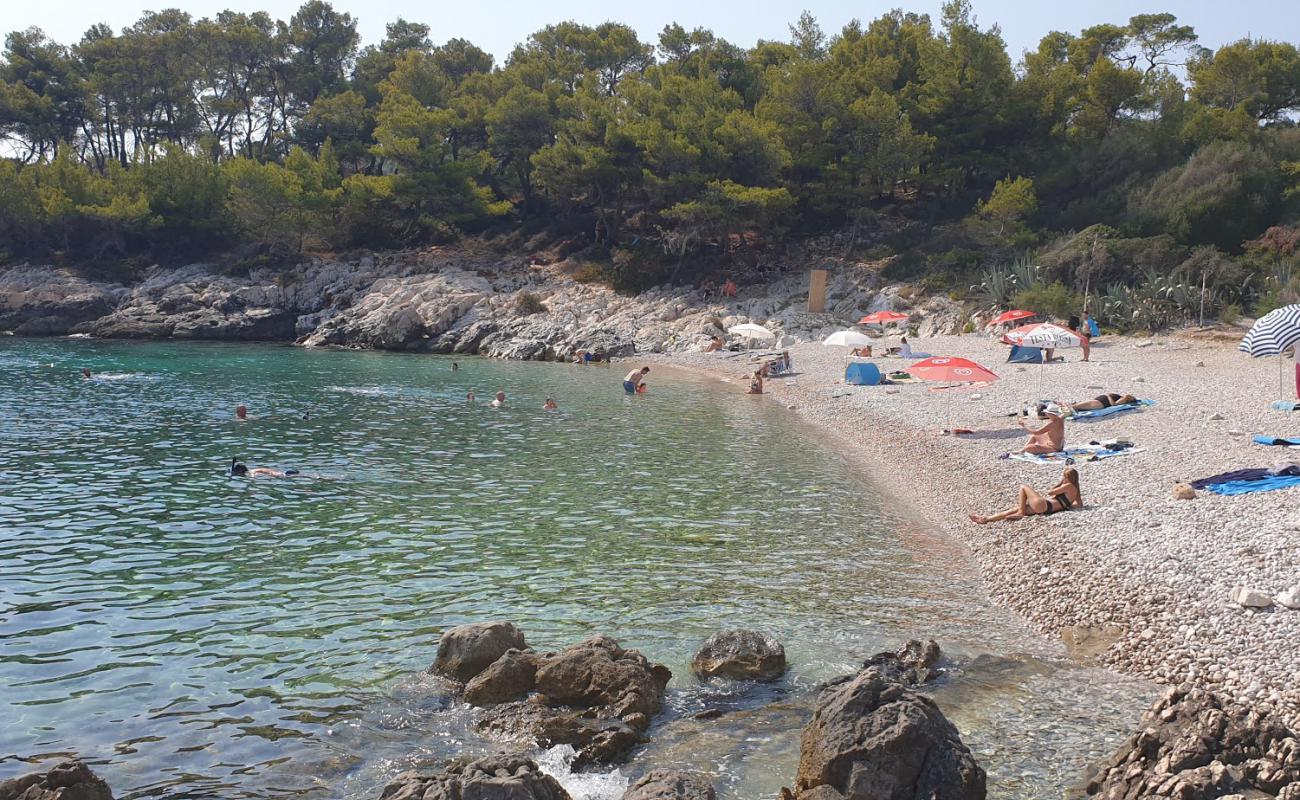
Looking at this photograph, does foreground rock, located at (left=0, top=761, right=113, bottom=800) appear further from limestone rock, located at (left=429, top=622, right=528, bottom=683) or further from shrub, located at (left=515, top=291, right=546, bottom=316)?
shrub, located at (left=515, top=291, right=546, bottom=316)

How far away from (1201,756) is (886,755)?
232 centimetres

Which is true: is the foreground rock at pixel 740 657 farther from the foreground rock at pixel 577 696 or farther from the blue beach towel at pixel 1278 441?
the blue beach towel at pixel 1278 441

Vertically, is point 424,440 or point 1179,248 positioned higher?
point 1179,248

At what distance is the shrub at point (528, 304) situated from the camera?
181 ft

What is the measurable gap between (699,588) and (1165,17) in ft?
219

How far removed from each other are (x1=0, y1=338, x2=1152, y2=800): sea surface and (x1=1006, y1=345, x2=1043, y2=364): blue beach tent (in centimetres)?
1345

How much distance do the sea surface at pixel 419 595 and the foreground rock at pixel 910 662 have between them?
313 millimetres

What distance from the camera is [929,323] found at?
45.0 meters

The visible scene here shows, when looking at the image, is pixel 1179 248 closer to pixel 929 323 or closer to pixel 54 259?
Result: pixel 929 323

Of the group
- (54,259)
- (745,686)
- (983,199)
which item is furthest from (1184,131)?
(54,259)

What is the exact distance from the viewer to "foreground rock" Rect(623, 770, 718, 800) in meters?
6.59

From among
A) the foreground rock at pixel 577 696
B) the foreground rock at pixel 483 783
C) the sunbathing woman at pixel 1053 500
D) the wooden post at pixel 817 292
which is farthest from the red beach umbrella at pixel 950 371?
the wooden post at pixel 817 292

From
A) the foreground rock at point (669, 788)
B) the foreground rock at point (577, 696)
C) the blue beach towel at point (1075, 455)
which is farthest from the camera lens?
the blue beach towel at point (1075, 455)

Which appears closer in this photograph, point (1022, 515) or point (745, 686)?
point (745, 686)
